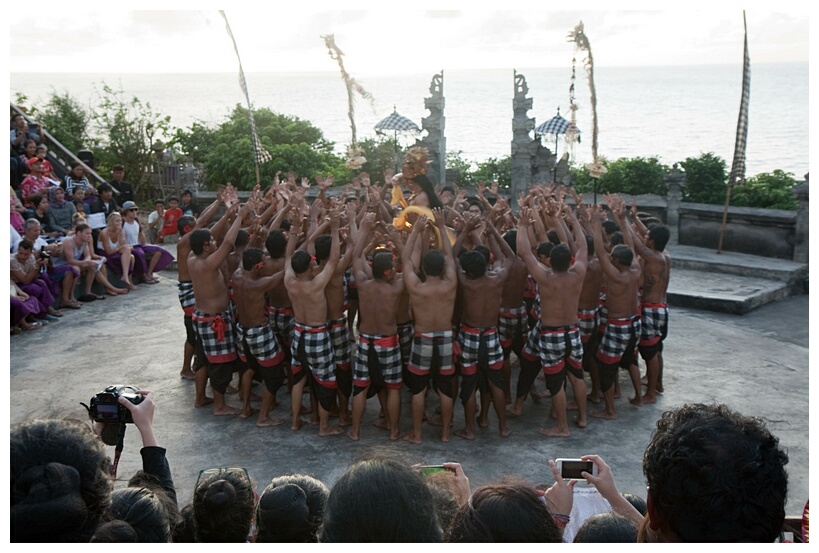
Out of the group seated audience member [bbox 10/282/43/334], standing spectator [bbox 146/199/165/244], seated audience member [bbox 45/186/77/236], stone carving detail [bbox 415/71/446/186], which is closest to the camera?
seated audience member [bbox 10/282/43/334]

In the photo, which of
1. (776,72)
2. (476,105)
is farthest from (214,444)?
(776,72)

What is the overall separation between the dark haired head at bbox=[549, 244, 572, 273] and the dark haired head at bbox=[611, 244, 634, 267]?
22.0 inches

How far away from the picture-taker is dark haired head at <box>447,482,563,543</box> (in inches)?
91.3

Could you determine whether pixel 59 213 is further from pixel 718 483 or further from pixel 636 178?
pixel 636 178

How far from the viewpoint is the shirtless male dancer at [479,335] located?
5863 mm

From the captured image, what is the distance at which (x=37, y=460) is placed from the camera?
6.90ft

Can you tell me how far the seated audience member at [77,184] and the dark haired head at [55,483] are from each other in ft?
33.7

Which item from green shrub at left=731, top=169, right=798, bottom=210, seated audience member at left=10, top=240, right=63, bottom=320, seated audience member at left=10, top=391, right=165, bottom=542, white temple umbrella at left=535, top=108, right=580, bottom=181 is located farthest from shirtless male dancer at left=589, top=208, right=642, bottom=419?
white temple umbrella at left=535, top=108, right=580, bottom=181

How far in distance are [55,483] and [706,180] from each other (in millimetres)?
14189

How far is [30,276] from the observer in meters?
9.04

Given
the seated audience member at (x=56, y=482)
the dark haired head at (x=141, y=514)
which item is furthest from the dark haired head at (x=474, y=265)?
the seated audience member at (x=56, y=482)

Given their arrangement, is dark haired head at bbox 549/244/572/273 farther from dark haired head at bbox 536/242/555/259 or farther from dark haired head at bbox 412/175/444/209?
dark haired head at bbox 412/175/444/209

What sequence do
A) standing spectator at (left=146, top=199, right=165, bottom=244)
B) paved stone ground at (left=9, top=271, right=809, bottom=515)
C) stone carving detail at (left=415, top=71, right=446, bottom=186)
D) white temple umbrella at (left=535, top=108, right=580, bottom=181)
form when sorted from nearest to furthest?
paved stone ground at (left=9, top=271, right=809, bottom=515)
standing spectator at (left=146, top=199, right=165, bottom=244)
stone carving detail at (left=415, top=71, right=446, bottom=186)
white temple umbrella at (left=535, top=108, right=580, bottom=181)

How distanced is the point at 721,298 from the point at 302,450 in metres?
5.93
